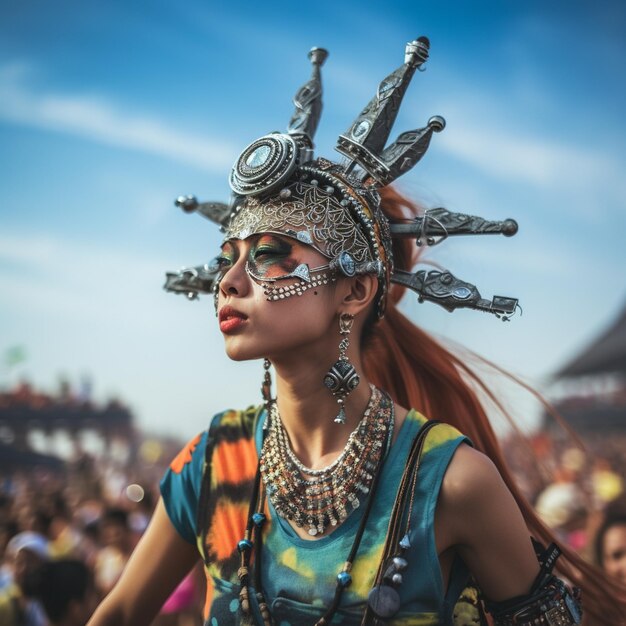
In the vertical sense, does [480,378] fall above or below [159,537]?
above

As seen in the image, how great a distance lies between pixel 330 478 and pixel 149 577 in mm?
762

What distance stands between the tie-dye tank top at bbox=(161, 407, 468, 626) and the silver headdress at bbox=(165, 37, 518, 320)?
1.62 ft

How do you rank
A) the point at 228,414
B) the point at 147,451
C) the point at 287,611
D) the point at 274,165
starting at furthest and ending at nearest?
the point at 147,451 < the point at 228,414 < the point at 274,165 < the point at 287,611

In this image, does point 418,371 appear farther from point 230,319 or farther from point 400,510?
point 230,319

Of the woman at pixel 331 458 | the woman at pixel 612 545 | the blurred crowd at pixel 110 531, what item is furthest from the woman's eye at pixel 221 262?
the woman at pixel 612 545

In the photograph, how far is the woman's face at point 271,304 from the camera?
2521 millimetres

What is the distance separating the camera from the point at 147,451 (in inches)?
803

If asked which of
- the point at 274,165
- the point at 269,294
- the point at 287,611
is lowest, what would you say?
the point at 287,611

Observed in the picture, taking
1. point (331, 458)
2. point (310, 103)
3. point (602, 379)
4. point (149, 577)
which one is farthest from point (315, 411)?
point (602, 379)

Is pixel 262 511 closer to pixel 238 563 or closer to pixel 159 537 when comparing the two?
pixel 238 563

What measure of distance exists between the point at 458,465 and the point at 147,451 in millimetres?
18728

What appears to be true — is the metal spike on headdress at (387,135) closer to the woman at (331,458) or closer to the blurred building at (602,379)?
the woman at (331,458)

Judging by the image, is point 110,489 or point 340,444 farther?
point 110,489

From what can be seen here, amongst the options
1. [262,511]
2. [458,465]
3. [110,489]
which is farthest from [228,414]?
[110,489]
